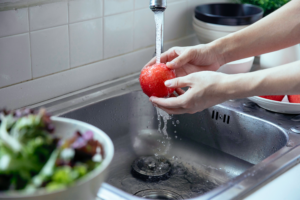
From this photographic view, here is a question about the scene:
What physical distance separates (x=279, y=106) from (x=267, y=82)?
324 millimetres

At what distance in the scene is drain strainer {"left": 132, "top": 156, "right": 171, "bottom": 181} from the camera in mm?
1200

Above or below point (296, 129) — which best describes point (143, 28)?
above

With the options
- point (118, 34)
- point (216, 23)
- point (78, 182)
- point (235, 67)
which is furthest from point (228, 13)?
point (78, 182)

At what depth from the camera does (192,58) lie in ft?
3.83

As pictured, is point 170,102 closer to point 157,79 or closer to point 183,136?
point 157,79

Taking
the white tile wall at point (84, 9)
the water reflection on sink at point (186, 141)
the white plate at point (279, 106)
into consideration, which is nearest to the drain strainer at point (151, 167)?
the water reflection on sink at point (186, 141)

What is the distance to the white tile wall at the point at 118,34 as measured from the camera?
1293 mm

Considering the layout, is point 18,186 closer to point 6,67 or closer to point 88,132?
point 88,132

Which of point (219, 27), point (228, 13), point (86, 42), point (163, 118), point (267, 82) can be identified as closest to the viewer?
point (267, 82)

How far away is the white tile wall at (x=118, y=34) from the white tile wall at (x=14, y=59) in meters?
0.31

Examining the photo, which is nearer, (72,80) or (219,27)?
(72,80)

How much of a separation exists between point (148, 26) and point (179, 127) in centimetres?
41

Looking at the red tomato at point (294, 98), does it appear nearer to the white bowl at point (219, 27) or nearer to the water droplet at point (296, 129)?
the water droplet at point (296, 129)

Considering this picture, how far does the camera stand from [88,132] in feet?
1.83
